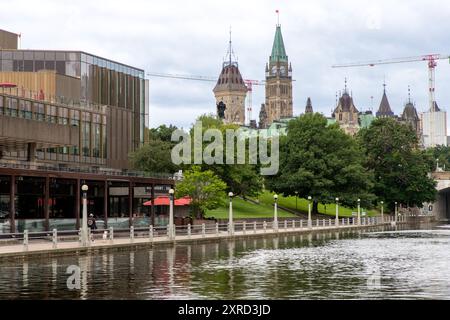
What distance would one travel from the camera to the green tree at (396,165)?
437 ft

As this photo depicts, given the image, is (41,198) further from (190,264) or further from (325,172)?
(325,172)

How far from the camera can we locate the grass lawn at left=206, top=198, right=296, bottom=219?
102 meters

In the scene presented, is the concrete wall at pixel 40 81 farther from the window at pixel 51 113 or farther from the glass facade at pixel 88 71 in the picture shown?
the window at pixel 51 113

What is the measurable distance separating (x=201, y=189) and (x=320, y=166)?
3608 centimetres

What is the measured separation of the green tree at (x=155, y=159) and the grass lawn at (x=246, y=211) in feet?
25.4

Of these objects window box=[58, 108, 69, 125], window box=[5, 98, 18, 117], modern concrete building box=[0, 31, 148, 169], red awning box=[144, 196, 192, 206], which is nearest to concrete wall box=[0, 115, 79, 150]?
red awning box=[144, 196, 192, 206]

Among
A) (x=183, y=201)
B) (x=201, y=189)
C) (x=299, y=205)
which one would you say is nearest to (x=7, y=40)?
(x=299, y=205)

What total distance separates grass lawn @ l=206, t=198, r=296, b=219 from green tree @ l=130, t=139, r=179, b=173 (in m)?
7.74

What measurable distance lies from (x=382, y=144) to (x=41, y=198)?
272 ft

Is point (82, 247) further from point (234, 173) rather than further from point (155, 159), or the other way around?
point (155, 159)

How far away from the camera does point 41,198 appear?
204 ft

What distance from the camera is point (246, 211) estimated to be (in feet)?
356

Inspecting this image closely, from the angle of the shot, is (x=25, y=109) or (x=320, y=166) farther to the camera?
(x=320, y=166)
